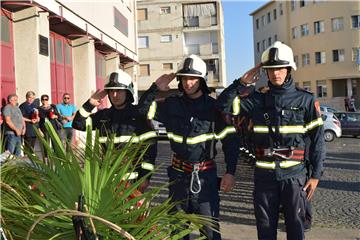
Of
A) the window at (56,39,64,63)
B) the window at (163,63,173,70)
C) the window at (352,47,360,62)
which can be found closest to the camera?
the window at (56,39,64,63)

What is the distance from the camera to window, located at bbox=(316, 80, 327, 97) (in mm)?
52956

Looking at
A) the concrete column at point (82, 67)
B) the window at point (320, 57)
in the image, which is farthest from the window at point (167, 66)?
the concrete column at point (82, 67)

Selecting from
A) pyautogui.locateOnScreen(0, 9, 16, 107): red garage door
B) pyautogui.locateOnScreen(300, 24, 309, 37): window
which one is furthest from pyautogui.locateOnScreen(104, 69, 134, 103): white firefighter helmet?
pyautogui.locateOnScreen(300, 24, 309, 37): window

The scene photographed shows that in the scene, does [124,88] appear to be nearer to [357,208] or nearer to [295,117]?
[295,117]

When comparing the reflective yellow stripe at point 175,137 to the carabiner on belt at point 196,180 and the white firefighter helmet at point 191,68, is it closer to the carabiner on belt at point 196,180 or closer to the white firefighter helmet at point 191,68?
the carabiner on belt at point 196,180

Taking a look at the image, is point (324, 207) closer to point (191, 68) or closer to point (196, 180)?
point (196, 180)

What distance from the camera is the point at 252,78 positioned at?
3.84 m

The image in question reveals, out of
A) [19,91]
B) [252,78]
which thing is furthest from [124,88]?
[19,91]

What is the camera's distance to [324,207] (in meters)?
7.30

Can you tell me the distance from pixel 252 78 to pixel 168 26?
144ft

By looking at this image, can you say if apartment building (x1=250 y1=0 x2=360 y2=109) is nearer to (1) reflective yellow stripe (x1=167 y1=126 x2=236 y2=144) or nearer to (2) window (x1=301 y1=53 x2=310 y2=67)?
(2) window (x1=301 y1=53 x2=310 y2=67)

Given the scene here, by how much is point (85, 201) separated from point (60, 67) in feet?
50.1

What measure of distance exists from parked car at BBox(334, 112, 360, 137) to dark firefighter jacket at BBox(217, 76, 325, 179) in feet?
65.7

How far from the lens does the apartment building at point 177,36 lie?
46.0 meters
